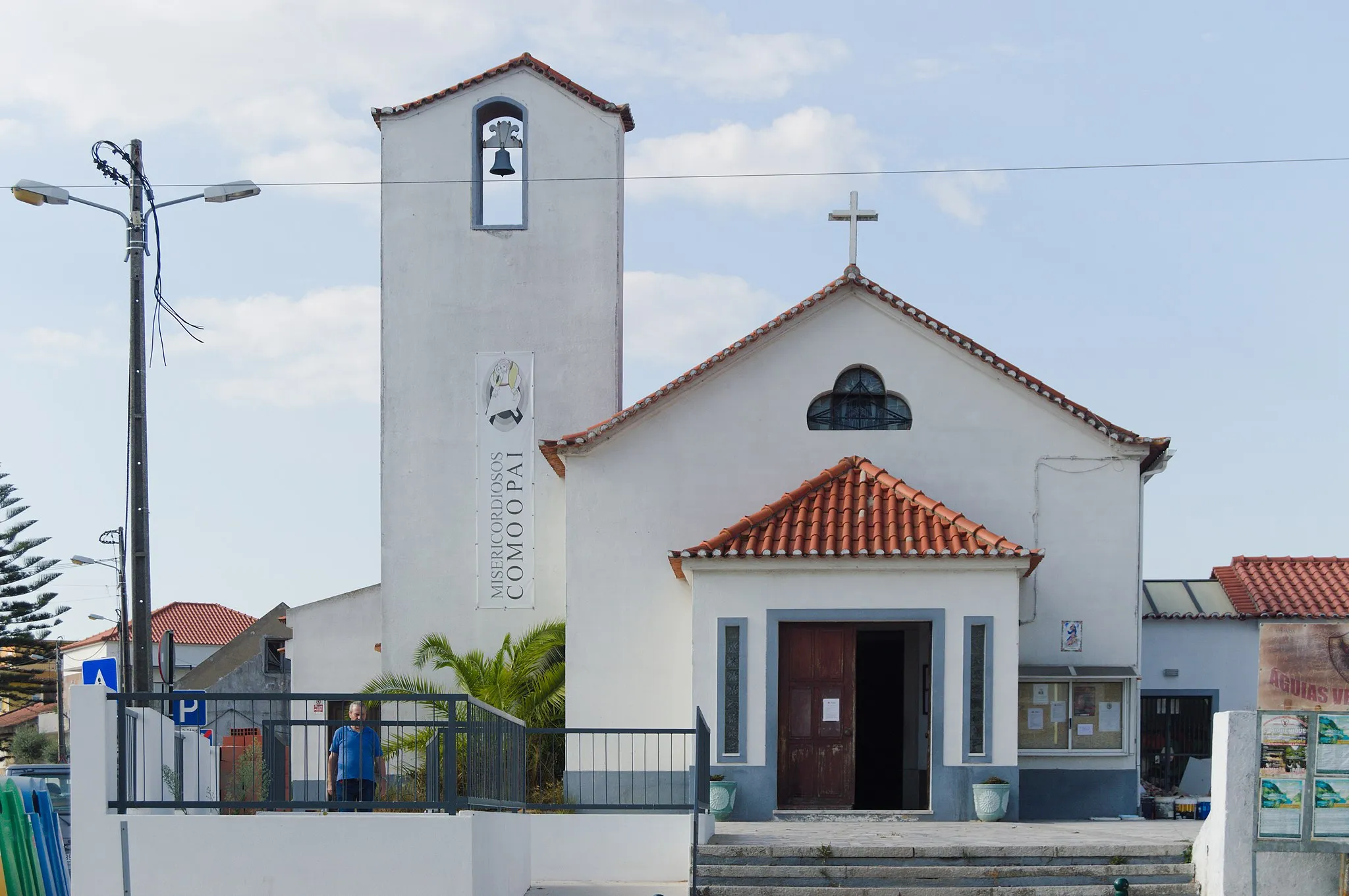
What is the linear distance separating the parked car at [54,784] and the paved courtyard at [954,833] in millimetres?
6847

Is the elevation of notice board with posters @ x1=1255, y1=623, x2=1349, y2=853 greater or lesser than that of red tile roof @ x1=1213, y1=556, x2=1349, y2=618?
lesser

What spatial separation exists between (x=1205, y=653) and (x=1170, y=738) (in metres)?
1.51

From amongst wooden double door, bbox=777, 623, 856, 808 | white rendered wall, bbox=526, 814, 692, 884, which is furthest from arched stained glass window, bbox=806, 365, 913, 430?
white rendered wall, bbox=526, 814, 692, 884

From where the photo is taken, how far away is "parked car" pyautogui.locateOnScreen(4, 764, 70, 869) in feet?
52.0

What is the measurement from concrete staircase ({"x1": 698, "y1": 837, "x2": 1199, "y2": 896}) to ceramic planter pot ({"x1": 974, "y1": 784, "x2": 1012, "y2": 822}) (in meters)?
2.94

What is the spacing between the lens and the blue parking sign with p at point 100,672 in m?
16.4

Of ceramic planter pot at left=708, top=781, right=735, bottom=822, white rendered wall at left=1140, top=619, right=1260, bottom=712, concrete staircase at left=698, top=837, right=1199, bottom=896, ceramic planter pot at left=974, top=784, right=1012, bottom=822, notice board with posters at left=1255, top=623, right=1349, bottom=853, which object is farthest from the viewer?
white rendered wall at left=1140, top=619, right=1260, bottom=712

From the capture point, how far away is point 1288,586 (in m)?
27.5

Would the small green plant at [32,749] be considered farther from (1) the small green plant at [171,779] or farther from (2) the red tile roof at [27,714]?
(1) the small green plant at [171,779]

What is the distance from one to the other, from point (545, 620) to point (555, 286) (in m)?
5.23

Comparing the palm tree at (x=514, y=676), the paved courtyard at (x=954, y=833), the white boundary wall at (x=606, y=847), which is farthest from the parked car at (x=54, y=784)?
the paved courtyard at (x=954, y=833)

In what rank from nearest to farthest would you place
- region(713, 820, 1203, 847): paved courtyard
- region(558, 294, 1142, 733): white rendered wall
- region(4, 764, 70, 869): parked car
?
region(4, 764, 70, 869): parked car, region(713, 820, 1203, 847): paved courtyard, region(558, 294, 1142, 733): white rendered wall

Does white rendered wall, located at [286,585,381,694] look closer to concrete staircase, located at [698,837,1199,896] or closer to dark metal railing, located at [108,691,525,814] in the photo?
concrete staircase, located at [698,837,1199,896]

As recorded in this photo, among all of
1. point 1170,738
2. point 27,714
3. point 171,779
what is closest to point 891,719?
point 1170,738
